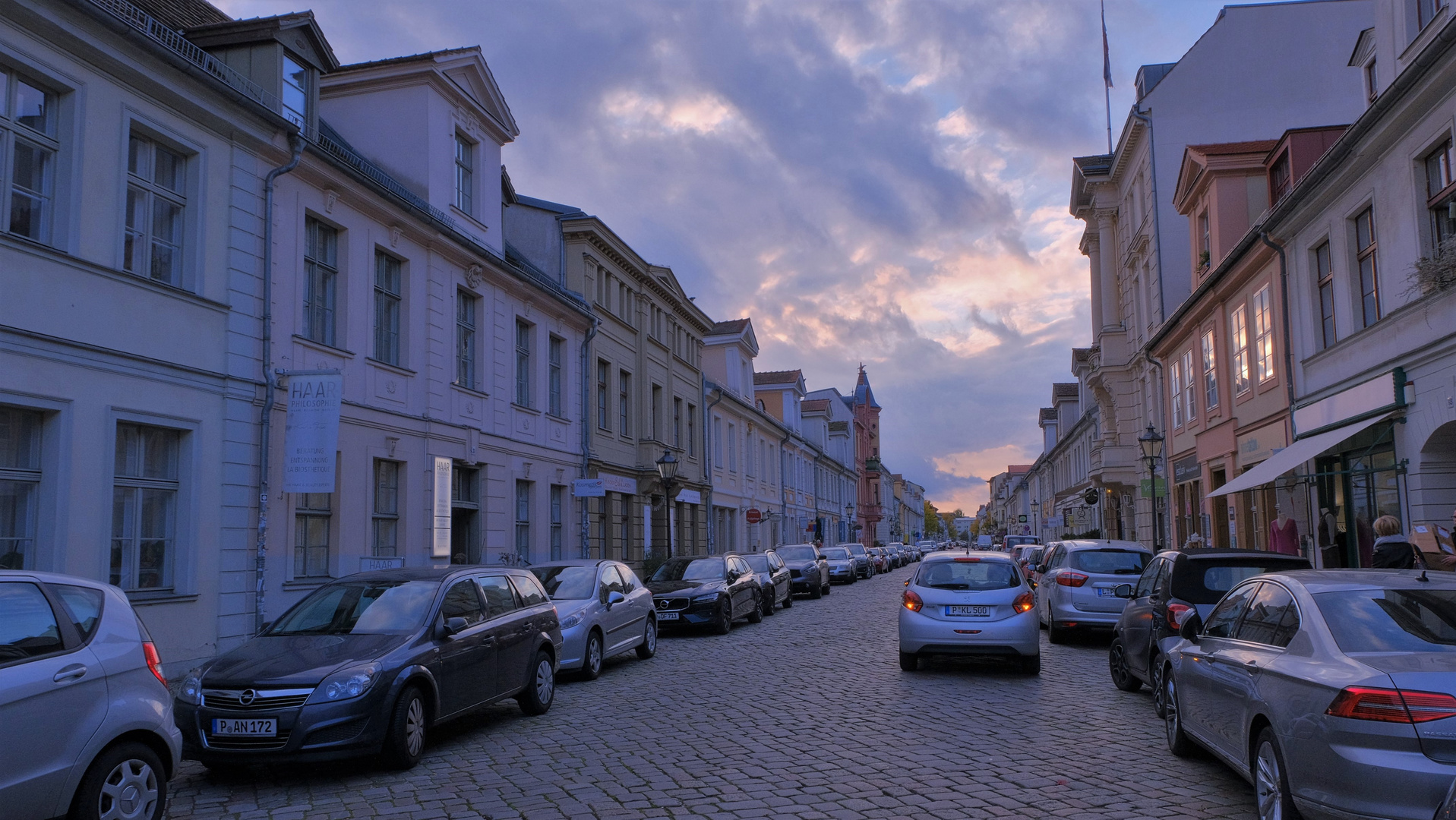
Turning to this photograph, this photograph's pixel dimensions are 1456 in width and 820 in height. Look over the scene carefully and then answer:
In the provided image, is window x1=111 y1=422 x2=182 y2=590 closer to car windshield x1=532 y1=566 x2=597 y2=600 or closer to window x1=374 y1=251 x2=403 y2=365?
car windshield x1=532 y1=566 x2=597 y2=600

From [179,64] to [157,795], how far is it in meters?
9.69

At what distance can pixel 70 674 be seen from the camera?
5398 millimetres

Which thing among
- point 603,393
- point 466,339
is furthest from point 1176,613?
point 603,393

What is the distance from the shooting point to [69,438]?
11062 millimetres

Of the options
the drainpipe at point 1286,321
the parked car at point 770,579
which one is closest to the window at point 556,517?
the parked car at point 770,579

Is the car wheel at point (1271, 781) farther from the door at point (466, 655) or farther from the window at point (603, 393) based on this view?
the window at point (603, 393)

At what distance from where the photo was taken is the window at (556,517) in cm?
2466

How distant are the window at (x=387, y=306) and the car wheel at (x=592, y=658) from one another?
6967mm

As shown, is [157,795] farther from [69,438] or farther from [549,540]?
[549,540]

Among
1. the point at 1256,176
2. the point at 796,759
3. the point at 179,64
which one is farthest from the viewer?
the point at 1256,176

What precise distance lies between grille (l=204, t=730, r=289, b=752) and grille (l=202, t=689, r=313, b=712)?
0.61 ft

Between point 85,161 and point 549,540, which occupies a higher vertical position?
point 85,161

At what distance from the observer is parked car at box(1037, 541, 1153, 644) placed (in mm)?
15445

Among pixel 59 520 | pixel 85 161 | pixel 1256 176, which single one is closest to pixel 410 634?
pixel 59 520
